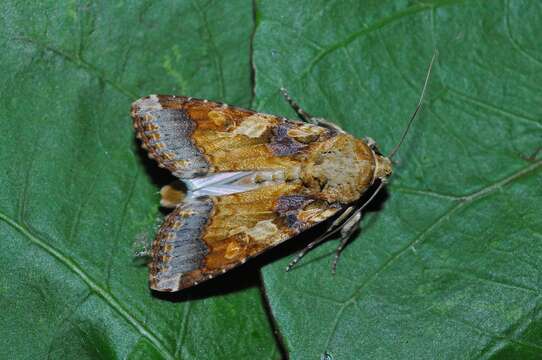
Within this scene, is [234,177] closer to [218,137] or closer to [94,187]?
[218,137]

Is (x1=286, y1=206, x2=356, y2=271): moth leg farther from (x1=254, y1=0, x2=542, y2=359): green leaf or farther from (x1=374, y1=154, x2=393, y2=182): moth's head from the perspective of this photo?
(x1=374, y1=154, x2=393, y2=182): moth's head

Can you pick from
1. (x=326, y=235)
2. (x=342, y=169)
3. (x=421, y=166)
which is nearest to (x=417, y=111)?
(x=421, y=166)

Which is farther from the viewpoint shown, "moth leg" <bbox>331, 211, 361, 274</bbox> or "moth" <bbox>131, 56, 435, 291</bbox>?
"moth leg" <bbox>331, 211, 361, 274</bbox>

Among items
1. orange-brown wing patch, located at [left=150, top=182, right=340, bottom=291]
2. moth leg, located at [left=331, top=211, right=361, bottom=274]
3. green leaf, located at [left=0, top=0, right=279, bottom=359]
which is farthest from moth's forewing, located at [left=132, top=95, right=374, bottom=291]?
green leaf, located at [left=0, top=0, right=279, bottom=359]

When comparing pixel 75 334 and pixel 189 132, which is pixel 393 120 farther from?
pixel 75 334

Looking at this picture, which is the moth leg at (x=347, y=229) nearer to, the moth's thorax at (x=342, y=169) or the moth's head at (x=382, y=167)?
the moth's thorax at (x=342, y=169)

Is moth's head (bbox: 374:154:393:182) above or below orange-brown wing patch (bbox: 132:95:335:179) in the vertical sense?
below
